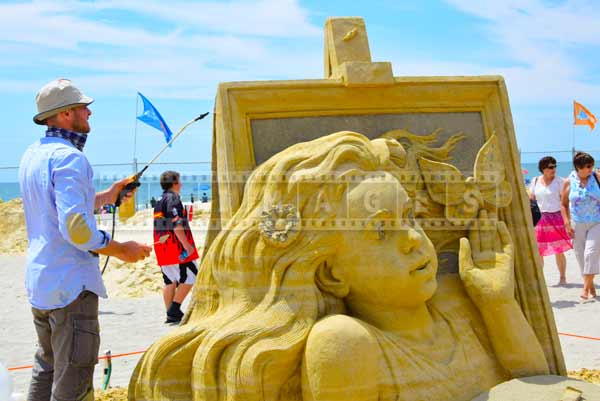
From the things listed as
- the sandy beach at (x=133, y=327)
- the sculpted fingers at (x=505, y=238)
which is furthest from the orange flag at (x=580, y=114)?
the sculpted fingers at (x=505, y=238)

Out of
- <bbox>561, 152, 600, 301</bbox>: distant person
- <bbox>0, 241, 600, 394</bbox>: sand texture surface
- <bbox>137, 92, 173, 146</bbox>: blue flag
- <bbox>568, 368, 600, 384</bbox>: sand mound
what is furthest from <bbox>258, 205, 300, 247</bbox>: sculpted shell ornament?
<bbox>137, 92, 173, 146</bbox>: blue flag

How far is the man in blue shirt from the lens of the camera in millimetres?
2713

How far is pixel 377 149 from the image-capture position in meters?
2.94

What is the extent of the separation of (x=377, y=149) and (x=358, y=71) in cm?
45

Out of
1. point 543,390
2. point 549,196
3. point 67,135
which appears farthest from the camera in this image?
point 549,196

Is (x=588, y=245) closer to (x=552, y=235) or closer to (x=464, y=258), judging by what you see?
(x=552, y=235)

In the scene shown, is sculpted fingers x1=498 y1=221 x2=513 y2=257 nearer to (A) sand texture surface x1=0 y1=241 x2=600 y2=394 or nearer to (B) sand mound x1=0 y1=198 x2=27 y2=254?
(A) sand texture surface x1=0 y1=241 x2=600 y2=394

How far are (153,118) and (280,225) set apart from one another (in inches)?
253

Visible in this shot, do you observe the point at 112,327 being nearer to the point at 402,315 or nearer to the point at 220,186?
the point at 220,186

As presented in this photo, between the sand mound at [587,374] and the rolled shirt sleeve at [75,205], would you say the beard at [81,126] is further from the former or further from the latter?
the sand mound at [587,374]

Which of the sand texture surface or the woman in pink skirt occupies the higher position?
the woman in pink skirt

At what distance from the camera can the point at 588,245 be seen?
6.55 metres

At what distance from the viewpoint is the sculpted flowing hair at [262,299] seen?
104 inches

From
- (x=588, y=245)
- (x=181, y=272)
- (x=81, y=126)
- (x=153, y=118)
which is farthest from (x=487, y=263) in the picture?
(x=153, y=118)
